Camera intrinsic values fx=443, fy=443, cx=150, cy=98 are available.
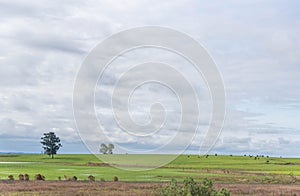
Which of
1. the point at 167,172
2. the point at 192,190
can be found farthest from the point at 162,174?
the point at 192,190

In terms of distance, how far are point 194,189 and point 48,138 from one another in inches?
6222

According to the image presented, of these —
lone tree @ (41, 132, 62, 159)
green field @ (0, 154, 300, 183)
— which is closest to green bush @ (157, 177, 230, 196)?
green field @ (0, 154, 300, 183)

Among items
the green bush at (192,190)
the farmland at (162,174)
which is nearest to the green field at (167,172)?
the farmland at (162,174)

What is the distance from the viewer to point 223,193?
32.3 metres

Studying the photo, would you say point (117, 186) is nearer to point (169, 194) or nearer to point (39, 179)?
point (39, 179)

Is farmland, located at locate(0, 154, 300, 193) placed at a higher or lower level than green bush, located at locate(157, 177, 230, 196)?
higher

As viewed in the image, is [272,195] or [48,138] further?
[48,138]

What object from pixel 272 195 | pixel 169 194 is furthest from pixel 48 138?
pixel 169 194

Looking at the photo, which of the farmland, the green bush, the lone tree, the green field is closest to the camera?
the green bush

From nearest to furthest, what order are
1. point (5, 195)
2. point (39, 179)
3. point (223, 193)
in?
point (223, 193), point (5, 195), point (39, 179)

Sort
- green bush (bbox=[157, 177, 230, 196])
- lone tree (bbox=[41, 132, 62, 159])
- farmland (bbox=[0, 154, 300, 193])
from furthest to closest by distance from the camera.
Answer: lone tree (bbox=[41, 132, 62, 159]), farmland (bbox=[0, 154, 300, 193]), green bush (bbox=[157, 177, 230, 196])

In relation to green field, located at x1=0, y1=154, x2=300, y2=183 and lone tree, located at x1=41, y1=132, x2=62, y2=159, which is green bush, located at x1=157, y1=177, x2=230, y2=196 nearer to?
green field, located at x1=0, y1=154, x2=300, y2=183

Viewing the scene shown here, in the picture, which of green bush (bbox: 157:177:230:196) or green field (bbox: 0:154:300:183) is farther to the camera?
green field (bbox: 0:154:300:183)

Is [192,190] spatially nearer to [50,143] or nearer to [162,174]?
[162,174]
